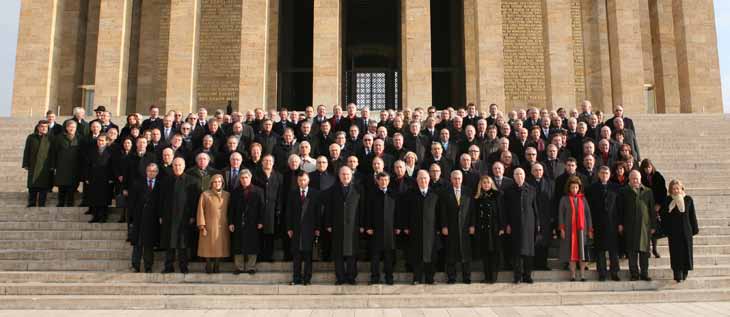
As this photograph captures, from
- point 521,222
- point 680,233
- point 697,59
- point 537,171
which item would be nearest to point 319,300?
point 521,222

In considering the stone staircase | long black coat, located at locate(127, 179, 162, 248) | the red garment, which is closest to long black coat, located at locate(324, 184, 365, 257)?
the stone staircase

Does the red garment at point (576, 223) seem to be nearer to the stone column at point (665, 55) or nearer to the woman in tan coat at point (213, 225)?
the woman in tan coat at point (213, 225)

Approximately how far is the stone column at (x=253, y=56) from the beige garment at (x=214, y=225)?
10.7 m

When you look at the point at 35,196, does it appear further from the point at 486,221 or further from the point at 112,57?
the point at 112,57

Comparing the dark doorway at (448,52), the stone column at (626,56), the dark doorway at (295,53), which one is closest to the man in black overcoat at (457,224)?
the stone column at (626,56)

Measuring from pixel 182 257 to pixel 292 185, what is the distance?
1.80 m

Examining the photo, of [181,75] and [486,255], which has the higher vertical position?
[181,75]

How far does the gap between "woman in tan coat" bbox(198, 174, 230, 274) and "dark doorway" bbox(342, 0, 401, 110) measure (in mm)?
18623

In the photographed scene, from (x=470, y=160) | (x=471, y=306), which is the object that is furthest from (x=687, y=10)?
(x=471, y=306)

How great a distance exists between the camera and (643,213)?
827 cm

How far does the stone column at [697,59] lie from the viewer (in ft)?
70.3

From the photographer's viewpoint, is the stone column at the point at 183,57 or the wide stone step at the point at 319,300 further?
the stone column at the point at 183,57

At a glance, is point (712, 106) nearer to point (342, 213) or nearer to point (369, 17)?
point (369, 17)

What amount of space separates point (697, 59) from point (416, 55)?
10690 millimetres
